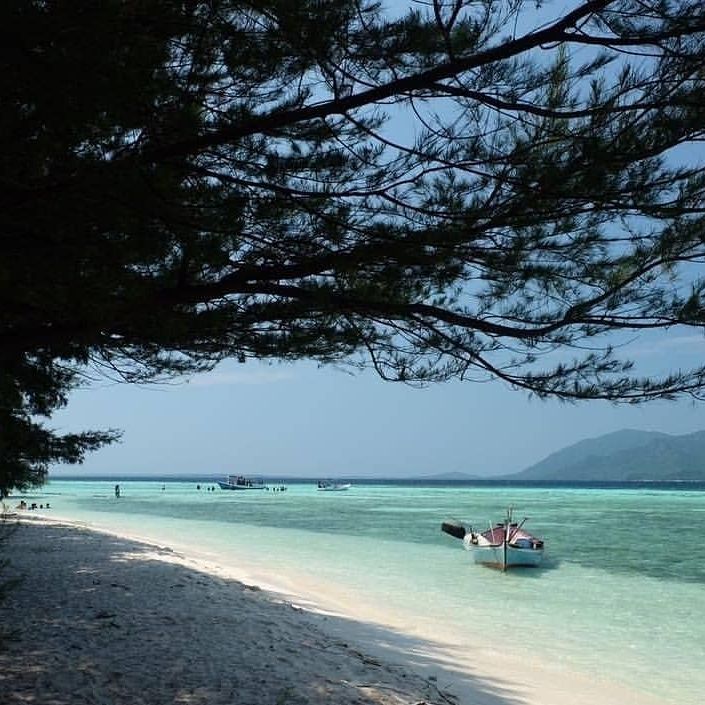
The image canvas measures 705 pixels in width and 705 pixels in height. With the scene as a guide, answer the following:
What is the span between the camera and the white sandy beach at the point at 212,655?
455cm

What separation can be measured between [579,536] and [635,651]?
58.9 feet

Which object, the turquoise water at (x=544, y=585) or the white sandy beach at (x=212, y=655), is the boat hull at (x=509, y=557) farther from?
the white sandy beach at (x=212, y=655)

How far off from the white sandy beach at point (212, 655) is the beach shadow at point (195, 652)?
0.01 metres

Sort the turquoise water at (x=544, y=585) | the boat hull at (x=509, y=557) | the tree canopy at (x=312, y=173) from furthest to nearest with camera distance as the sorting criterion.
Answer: the boat hull at (x=509, y=557) → the turquoise water at (x=544, y=585) → the tree canopy at (x=312, y=173)

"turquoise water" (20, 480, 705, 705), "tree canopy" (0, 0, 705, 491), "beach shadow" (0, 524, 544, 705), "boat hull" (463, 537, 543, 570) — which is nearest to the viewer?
"tree canopy" (0, 0, 705, 491)

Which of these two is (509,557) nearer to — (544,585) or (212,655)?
(544,585)

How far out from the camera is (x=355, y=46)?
287 cm

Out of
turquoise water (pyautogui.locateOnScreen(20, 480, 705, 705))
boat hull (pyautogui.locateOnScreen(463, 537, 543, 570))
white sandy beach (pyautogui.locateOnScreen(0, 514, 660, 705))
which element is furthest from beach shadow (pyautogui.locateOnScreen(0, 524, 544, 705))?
boat hull (pyautogui.locateOnScreen(463, 537, 543, 570))

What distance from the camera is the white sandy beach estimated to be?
14.9ft

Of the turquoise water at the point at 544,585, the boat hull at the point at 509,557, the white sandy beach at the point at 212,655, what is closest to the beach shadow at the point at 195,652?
the white sandy beach at the point at 212,655

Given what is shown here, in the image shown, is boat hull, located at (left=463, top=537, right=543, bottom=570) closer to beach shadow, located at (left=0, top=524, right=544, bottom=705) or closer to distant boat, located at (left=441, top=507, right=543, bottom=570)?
distant boat, located at (left=441, top=507, right=543, bottom=570)

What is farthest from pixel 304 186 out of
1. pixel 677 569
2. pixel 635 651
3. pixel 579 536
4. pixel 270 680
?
pixel 579 536

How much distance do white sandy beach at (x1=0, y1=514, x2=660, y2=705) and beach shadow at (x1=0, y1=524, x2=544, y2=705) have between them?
0.05ft

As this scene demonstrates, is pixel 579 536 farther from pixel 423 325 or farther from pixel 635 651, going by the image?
pixel 423 325
